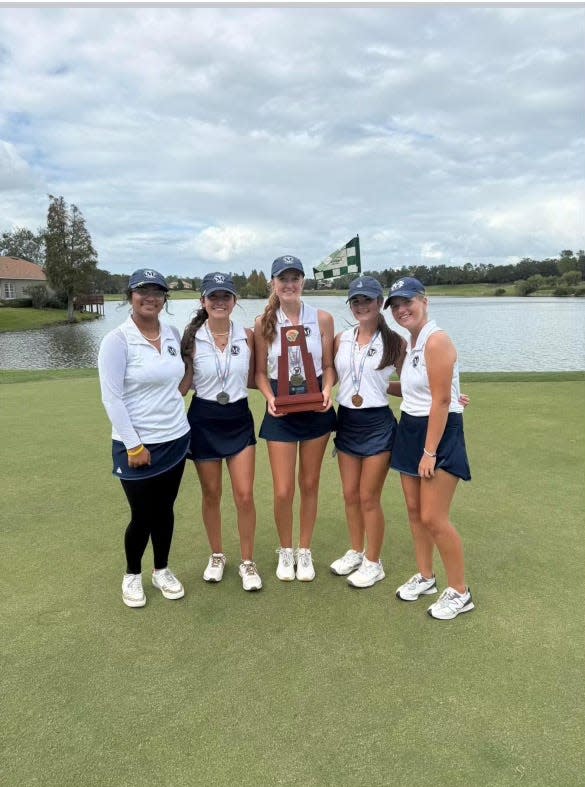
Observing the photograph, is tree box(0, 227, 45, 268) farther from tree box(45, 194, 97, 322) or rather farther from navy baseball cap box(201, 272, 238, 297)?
navy baseball cap box(201, 272, 238, 297)

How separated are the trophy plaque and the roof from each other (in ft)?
185

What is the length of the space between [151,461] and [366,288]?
150 cm

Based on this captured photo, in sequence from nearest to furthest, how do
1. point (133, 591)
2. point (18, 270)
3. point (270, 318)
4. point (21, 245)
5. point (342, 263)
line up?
1. point (133, 591)
2. point (270, 318)
3. point (342, 263)
4. point (18, 270)
5. point (21, 245)

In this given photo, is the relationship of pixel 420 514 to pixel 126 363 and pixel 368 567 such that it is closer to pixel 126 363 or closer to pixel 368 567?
pixel 368 567

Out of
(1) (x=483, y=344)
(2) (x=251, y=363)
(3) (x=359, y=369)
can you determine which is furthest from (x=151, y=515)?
(1) (x=483, y=344)

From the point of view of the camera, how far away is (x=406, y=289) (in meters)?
2.71

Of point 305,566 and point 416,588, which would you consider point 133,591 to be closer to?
point 305,566

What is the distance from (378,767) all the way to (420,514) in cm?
135

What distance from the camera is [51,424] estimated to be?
20.8 ft

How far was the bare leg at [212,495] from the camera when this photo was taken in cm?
316

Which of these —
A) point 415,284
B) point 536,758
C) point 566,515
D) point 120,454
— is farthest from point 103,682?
point 566,515

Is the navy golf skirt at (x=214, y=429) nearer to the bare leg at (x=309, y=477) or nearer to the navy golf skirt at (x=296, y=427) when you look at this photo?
the navy golf skirt at (x=296, y=427)

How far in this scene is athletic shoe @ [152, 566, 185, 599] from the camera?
297 cm

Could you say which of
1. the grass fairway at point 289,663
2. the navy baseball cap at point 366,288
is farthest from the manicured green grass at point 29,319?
the navy baseball cap at point 366,288
